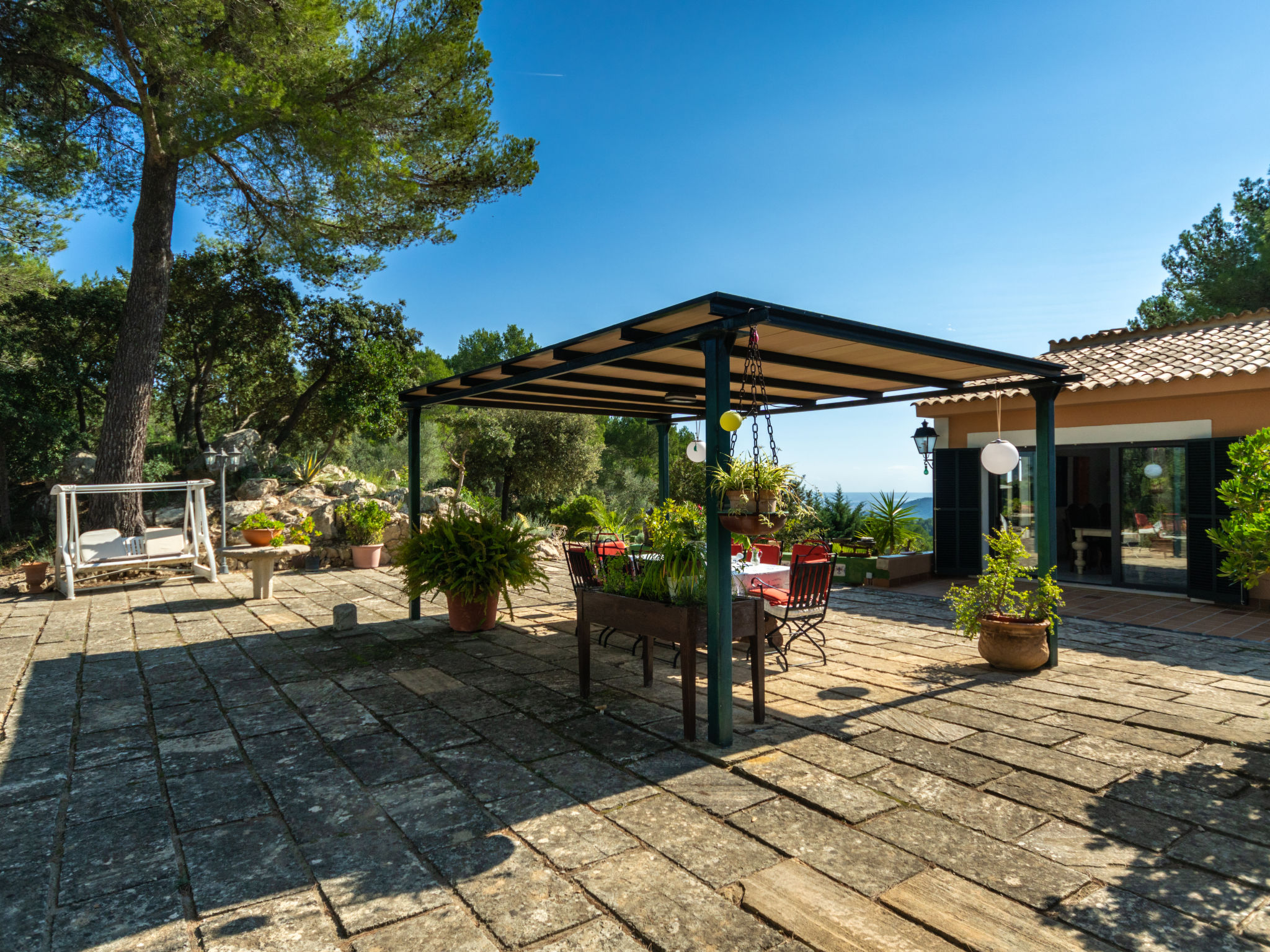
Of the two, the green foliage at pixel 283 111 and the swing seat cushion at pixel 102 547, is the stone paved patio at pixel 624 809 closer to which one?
the swing seat cushion at pixel 102 547

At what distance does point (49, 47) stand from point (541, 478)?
11670 mm

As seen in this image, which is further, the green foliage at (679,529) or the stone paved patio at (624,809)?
the green foliage at (679,529)

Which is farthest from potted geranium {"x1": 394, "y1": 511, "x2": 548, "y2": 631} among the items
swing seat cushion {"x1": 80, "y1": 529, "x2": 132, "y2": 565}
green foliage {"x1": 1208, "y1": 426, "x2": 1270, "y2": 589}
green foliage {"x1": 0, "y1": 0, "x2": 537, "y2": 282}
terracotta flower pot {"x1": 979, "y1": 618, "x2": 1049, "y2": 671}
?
green foliage {"x1": 1208, "y1": 426, "x2": 1270, "y2": 589}

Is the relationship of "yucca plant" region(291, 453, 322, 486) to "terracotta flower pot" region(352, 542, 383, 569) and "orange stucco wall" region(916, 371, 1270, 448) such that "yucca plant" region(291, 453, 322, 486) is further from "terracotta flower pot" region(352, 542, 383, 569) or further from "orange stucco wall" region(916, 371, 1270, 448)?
"orange stucco wall" region(916, 371, 1270, 448)

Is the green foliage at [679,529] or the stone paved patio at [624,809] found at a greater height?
the green foliage at [679,529]

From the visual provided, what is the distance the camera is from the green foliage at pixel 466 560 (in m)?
5.99

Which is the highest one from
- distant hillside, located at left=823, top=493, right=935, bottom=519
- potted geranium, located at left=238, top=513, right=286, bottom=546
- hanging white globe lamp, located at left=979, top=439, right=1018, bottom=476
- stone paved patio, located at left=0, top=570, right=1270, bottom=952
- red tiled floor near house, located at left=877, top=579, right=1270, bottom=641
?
hanging white globe lamp, located at left=979, top=439, right=1018, bottom=476

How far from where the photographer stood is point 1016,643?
15.5 feet

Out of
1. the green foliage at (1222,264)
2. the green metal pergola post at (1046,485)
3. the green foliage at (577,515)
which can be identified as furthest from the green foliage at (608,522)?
the green foliage at (1222,264)

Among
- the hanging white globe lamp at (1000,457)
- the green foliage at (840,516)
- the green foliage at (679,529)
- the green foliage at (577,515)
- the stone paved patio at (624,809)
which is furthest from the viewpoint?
the green foliage at (577,515)

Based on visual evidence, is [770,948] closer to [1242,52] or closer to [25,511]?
[1242,52]

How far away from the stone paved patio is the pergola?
0.73 meters

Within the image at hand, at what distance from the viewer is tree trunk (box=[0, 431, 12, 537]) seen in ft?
38.0

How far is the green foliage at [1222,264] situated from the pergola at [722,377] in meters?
14.6
